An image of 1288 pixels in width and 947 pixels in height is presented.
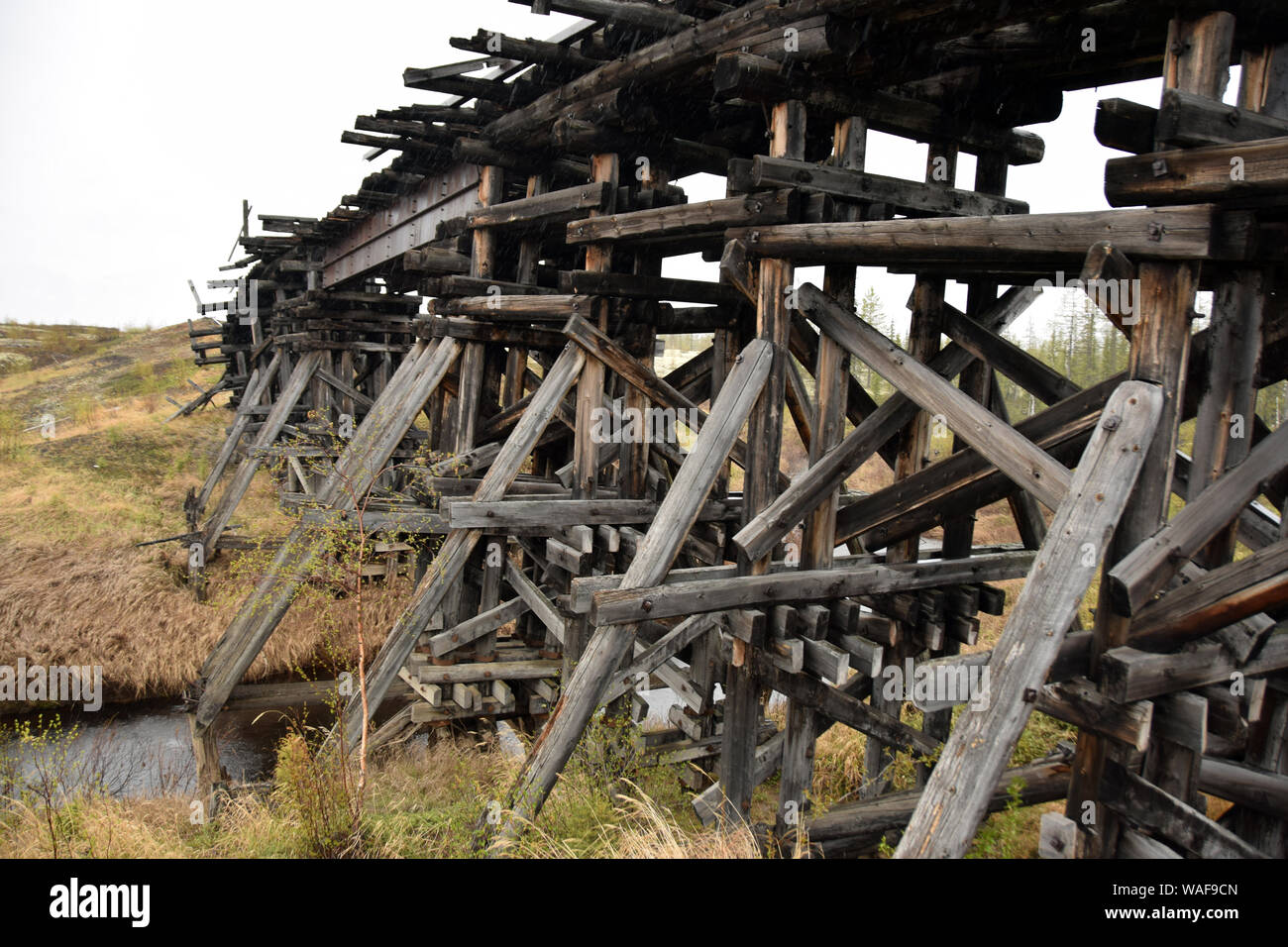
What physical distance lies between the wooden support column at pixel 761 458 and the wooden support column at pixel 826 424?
8.1 inches

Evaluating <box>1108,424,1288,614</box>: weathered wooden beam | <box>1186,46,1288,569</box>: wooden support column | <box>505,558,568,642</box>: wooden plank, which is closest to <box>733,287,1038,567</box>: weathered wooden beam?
<box>1186,46,1288,569</box>: wooden support column

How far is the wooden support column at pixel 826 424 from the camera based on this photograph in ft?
15.5

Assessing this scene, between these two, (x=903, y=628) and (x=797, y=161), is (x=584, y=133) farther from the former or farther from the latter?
(x=903, y=628)

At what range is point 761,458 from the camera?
16.0 ft

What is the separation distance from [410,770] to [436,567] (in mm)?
2497

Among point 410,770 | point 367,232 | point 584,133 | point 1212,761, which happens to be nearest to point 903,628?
point 1212,761

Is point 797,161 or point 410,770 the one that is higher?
point 797,161

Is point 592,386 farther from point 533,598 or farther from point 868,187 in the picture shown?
point 868,187

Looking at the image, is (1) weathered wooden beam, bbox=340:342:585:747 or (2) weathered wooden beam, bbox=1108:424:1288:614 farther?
(1) weathered wooden beam, bbox=340:342:585:747

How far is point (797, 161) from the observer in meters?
4.53

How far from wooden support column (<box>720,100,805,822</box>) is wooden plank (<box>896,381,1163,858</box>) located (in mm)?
1770

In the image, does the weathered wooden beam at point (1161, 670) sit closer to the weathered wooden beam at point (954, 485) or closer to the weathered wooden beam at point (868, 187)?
the weathered wooden beam at point (954, 485)

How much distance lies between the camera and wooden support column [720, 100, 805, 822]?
15.3ft

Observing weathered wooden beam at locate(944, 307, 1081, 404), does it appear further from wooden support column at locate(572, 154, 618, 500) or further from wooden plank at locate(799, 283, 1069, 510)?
wooden support column at locate(572, 154, 618, 500)
